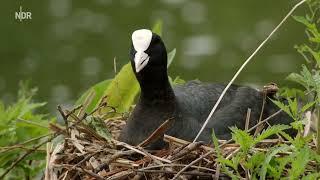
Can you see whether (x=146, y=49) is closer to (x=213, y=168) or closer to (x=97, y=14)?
(x=213, y=168)

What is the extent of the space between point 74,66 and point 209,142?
6.62 metres

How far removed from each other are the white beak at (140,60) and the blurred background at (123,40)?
5258mm

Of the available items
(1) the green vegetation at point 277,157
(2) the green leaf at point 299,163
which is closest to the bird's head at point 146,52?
(1) the green vegetation at point 277,157

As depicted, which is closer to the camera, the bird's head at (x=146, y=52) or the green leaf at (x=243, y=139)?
the green leaf at (x=243, y=139)

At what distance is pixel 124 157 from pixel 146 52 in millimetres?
828

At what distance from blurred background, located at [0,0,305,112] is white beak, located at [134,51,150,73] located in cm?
526

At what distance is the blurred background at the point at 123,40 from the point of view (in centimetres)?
1052

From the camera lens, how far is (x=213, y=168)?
3.84 metres

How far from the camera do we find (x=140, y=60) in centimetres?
474

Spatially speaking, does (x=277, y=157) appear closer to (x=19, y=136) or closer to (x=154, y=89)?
(x=154, y=89)

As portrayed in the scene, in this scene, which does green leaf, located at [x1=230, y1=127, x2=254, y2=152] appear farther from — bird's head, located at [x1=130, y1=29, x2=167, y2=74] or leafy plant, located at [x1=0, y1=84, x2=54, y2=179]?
leafy plant, located at [x1=0, y1=84, x2=54, y2=179]

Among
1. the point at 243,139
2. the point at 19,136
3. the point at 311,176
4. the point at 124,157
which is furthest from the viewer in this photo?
the point at 19,136

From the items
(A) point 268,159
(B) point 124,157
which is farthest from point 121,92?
(A) point 268,159

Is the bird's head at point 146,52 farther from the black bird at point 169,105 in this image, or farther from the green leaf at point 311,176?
the green leaf at point 311,176
